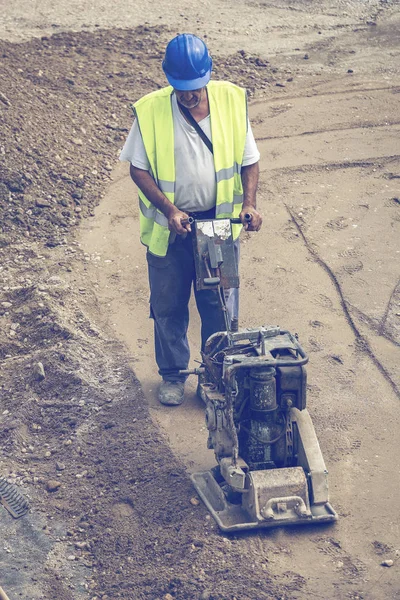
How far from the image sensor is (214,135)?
6.23 m

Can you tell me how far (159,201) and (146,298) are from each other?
2135 mm

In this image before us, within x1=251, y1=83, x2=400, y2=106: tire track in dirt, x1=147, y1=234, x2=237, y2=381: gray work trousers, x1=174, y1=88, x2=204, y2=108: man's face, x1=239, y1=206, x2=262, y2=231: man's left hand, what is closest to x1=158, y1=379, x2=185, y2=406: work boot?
x1=147, y1=234, x2=237, y2=381: gray work trousers

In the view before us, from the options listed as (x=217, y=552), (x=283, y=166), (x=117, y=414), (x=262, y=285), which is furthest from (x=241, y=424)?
(x=283, y=166)

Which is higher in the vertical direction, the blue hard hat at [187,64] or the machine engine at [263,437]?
the blue hard hat at [187,64]

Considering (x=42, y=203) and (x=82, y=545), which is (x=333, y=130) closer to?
(x=42, y=203)

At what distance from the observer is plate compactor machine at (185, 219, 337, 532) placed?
218 inches

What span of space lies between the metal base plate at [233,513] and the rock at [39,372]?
1.75m

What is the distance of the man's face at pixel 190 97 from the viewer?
6.07 metres

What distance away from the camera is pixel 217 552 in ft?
17.9

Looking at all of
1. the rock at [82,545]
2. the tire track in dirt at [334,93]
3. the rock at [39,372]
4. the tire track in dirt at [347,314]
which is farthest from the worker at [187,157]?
the tire track in dirt at [334,93]

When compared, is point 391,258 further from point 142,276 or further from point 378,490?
point 378,490

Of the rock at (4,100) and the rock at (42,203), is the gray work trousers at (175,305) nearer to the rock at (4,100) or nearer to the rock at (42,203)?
the rock at (42,203)

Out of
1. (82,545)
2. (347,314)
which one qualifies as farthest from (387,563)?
(347,314)

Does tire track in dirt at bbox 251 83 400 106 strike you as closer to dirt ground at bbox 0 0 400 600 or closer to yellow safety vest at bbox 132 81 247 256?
dirt ground at bbox 0 0 400 600
